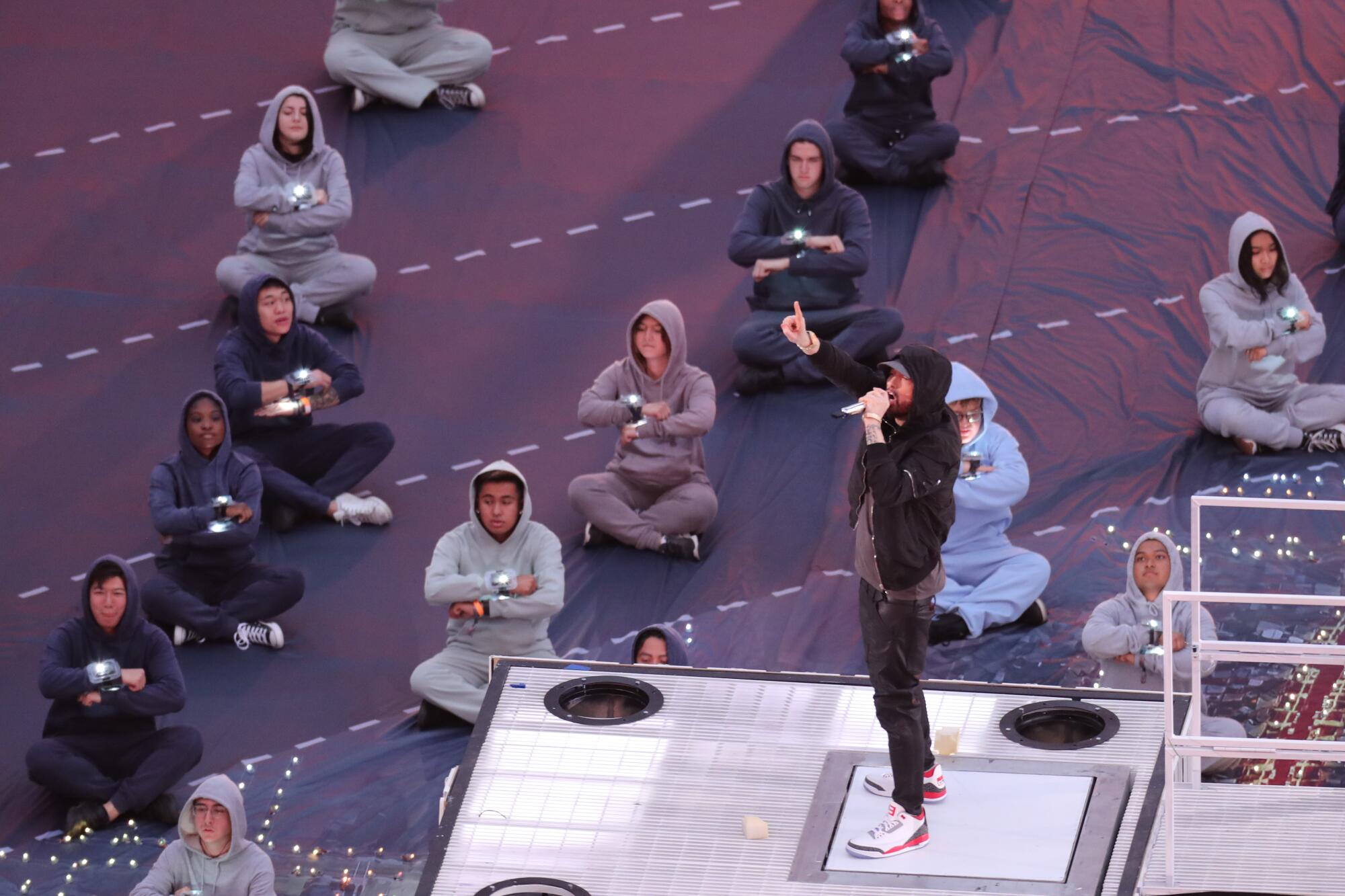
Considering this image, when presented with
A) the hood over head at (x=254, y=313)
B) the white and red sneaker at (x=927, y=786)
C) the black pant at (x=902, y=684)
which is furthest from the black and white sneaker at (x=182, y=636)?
the black pant at (x=902, y=684)

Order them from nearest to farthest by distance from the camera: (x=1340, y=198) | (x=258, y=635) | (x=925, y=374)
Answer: (x=925, y=374) < (x=258, y=635) < (x=1340, y=198)

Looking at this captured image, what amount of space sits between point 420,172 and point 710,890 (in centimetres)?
620

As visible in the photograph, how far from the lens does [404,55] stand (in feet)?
37.5

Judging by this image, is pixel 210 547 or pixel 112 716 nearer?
pixel 112 716

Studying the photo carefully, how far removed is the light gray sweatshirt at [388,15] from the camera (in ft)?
37.2

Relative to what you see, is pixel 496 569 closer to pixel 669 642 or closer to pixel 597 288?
pixel 669 642

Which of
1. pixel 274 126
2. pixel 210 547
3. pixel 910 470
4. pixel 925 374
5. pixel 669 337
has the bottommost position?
pixel 210 547

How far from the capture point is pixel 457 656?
27.1 feet

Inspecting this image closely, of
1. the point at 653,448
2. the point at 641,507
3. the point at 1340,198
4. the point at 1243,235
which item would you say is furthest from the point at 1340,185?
the point at 641,507

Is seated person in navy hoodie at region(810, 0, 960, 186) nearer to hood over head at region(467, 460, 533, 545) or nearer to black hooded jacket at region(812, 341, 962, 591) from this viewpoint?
hood over head at region(467, 460, 533, 545)

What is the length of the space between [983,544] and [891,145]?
2.79 metres

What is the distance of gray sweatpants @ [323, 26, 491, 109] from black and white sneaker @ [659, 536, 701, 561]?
3.42 metres

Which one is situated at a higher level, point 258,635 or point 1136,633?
point 1136,633

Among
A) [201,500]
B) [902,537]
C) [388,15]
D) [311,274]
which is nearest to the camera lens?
[902,537]
